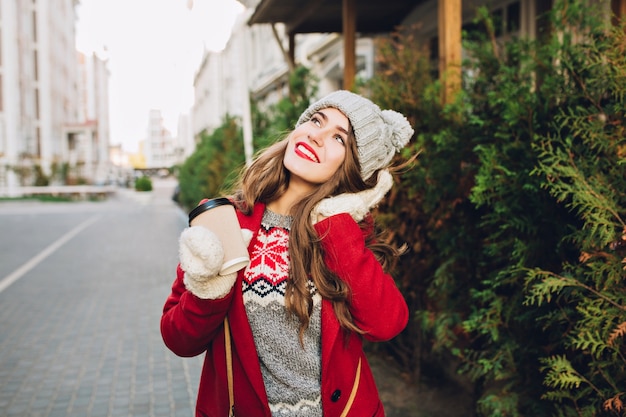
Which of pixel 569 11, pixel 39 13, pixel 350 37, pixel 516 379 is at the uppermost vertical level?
pixel 39 13

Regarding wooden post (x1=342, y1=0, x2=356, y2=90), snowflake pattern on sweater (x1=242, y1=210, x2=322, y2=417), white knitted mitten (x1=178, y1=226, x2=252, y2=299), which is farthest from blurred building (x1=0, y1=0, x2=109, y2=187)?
→ white knitted mitten (x1=178, y1=226, x2=252, y2=299)

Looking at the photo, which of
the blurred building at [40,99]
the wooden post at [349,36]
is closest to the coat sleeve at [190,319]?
the wooden post at [349,36]

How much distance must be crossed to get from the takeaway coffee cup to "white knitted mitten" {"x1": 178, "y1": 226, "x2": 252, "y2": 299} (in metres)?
0.03

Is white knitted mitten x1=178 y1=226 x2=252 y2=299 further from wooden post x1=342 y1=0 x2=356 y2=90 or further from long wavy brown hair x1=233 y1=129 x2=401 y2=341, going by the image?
wooden post x1=342 y1=0 x2=356 y2=90

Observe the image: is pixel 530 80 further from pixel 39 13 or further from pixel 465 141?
pixel 39 13

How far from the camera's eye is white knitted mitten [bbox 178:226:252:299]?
1.64 meters

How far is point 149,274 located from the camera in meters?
10.1

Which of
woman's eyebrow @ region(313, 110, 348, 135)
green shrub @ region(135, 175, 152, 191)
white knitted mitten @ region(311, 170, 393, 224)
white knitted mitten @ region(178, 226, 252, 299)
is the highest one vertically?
green shrub @ region(135, 175, 152, 191)

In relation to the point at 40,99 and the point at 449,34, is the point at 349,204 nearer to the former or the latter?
the point at 449,34

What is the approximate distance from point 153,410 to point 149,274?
221 inches

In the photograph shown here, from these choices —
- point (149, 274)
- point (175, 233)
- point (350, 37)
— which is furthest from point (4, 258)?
point (350, 37)

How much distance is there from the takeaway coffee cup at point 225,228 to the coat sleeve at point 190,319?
0.12m

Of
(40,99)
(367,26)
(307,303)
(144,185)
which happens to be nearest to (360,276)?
(307,303)

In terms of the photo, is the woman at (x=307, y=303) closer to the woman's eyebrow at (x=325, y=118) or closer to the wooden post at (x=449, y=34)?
the woman's eyebrow at (x=325, y=118)
